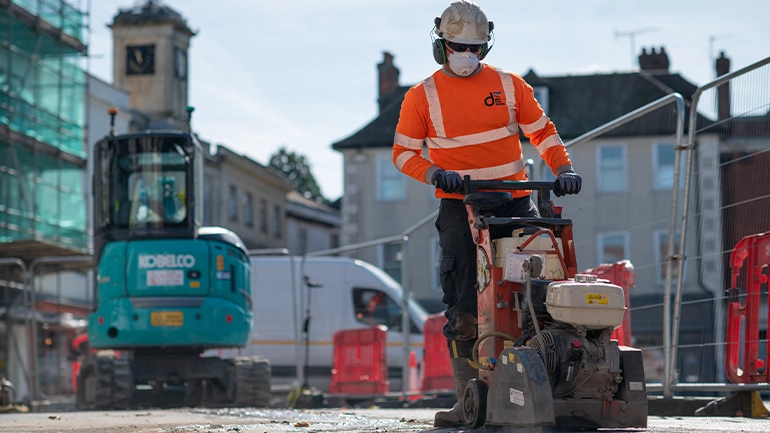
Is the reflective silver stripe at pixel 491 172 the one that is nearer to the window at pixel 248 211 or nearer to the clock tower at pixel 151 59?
the window at pixel 248 211

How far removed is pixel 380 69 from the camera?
5244 centimetres

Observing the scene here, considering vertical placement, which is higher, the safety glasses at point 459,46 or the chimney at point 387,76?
the chimney at point 387,76

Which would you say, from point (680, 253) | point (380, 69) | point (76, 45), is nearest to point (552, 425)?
point (680, 253)

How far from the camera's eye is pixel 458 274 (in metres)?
7.03

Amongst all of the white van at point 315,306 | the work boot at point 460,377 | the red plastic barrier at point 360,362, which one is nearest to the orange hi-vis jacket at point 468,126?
the work boot at point 460,377

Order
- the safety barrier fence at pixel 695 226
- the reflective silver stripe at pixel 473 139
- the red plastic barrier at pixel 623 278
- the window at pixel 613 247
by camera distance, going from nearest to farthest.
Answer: the reflective silver stripe at pixel 473 139, the safety barrier fence at pixel 695 226, the red plastic barrier at pixel 623 278, the window at pixel 613 247

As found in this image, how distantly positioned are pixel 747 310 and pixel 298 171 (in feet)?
309

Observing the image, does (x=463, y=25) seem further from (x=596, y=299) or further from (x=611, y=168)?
(x=611, y=168)

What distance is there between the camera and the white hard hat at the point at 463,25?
710cm

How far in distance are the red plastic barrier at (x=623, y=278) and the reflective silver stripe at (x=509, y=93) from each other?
253 cm

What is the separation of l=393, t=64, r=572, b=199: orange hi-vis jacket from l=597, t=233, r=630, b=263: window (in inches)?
117

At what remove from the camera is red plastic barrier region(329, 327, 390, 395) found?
18781mm

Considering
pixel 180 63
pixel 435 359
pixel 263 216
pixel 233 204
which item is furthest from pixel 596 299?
pixel 180 63

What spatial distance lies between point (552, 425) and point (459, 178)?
1.45 metres
